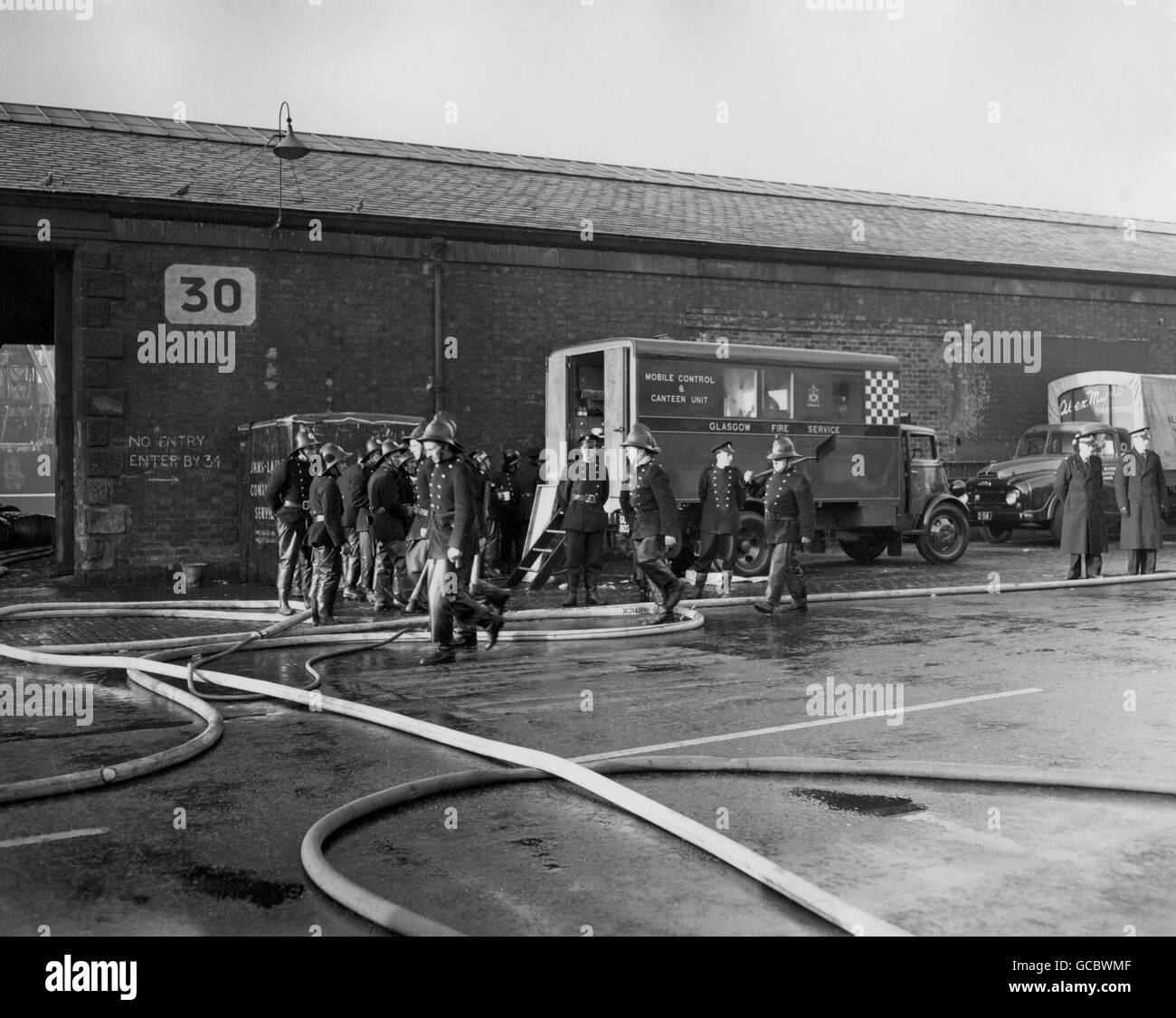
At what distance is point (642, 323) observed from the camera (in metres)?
22.3

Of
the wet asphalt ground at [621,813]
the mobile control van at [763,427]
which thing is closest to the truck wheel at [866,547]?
the mobile control van at [763,427]

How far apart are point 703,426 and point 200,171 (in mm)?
9851

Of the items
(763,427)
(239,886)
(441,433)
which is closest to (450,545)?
(441,433)

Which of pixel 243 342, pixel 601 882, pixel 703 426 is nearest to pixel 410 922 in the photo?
pixel 601 882

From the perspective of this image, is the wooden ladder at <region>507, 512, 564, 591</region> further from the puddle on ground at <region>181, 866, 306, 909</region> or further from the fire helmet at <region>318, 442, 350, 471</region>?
the puddle on ground at <region>181, 866, 306, 909</region>

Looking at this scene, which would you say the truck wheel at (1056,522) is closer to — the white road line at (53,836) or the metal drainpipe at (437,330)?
the metal drainpipe at (437,330)

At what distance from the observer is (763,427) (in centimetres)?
1820

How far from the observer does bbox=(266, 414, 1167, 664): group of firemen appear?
10.3 meters

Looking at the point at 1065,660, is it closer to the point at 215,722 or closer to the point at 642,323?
the point at 215,722

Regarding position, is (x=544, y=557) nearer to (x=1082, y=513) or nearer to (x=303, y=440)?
(x=303, y=440)

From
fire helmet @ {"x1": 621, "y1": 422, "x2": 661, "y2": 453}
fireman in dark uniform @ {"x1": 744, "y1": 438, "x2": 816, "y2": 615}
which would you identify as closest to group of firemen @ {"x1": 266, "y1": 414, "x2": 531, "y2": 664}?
fire helmet @ {"x1": 621, "y1": 422, "x2": 661, "y2": 453}

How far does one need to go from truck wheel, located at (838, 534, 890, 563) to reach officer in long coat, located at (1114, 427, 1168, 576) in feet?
13.0

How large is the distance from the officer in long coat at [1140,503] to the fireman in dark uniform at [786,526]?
6211mm

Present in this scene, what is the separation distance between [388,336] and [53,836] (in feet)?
52.0
